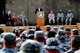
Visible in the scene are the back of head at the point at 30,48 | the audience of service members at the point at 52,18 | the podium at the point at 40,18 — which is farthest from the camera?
the audience of service members at the point at 52,18

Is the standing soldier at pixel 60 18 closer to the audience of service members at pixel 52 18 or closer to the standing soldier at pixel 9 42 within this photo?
the audience of service members at pixel 52 18

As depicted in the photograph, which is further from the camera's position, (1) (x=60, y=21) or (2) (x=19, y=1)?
(2) (x=19, y=1)

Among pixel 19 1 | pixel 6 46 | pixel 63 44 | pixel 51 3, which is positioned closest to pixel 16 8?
pixel 19 1

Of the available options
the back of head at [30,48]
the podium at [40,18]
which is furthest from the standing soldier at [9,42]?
the podium at [40,18]

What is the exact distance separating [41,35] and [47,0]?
3119 cm

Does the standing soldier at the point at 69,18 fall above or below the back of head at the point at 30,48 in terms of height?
below

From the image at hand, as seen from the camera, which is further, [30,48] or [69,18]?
[69,18]

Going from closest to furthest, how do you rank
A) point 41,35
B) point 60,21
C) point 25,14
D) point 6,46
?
point 6,46, point 41,35, point 60,21, point 25,14

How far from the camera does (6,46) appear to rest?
251 inches

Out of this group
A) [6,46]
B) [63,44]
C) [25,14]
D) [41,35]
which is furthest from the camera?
[25,14]

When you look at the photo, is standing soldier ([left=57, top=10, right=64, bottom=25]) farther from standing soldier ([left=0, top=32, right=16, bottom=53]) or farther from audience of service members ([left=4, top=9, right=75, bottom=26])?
standing soldier ([left=0, top=32, right=16, bottom=53])

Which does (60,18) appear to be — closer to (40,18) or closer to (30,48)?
(40,18)

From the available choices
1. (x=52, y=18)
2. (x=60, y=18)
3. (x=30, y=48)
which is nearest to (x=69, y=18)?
(x=60, y=18)

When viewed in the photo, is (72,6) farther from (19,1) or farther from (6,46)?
(6,46)
